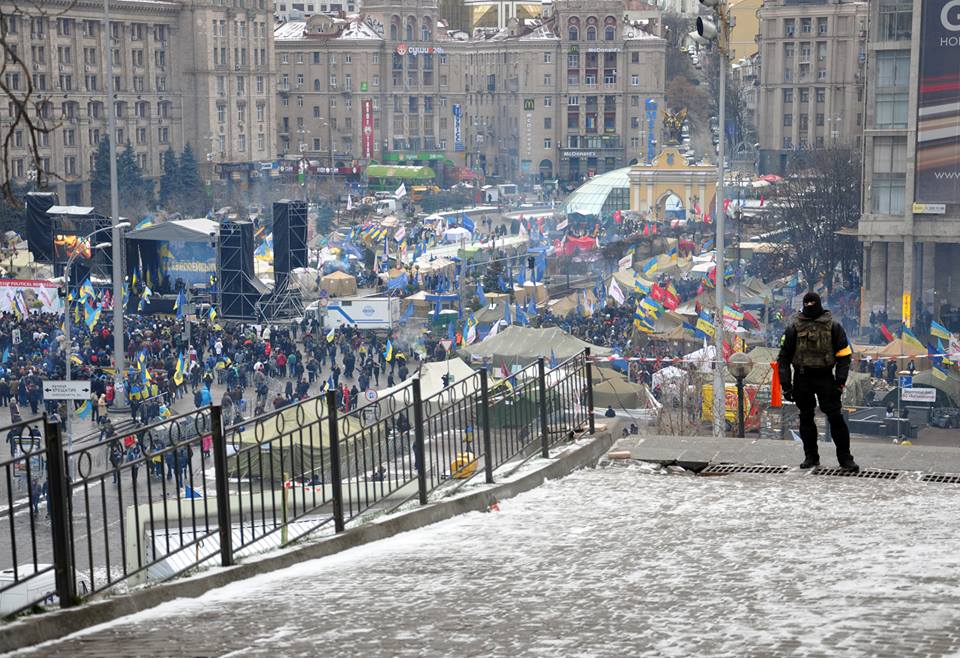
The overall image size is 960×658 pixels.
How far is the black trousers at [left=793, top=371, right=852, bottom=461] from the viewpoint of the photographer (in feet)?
31.0

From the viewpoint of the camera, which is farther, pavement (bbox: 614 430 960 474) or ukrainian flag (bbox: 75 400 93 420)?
ukrainian flag (bbox: 75 400 93 420)

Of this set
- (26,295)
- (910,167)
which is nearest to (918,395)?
(910,167)

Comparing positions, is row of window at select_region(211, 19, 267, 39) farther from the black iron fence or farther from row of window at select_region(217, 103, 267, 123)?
the black iron fence

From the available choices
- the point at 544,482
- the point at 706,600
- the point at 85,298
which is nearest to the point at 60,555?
the point at 706,600

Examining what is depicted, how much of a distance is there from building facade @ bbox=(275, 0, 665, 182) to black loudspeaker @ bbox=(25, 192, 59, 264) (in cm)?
5945

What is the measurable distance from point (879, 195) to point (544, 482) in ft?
122

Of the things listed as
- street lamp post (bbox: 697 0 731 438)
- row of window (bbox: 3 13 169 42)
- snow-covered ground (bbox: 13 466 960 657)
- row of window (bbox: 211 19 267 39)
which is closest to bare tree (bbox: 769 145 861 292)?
street lamp post (bbox: 697 0 731 438)

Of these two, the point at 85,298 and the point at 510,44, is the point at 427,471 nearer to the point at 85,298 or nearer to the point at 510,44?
the point at 85,298

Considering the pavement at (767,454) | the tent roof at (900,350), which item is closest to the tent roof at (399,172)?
the tent roof at (900,350)

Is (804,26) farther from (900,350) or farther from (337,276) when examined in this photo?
(900,350)

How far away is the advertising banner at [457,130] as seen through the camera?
106688 millimetres

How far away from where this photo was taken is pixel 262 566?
22.7ft

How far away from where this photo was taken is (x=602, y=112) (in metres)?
104

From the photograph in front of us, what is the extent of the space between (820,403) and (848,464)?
453mm
